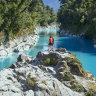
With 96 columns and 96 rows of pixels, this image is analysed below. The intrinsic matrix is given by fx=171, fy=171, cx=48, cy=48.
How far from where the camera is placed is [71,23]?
206 ft

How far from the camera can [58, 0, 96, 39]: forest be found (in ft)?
161

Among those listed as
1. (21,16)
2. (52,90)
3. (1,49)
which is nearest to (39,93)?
(52,90)

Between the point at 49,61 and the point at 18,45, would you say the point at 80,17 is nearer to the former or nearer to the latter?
the point at 18,45

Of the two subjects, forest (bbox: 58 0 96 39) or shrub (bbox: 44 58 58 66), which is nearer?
shrub (bbox: 44 58 58 66)

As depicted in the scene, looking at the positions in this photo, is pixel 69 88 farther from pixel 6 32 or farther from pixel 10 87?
pixel 6 32

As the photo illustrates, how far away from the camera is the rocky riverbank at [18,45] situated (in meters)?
28.8

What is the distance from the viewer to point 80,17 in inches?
2211

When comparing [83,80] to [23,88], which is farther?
[83,80]

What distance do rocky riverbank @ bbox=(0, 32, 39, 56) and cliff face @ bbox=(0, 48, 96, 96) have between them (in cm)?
1774

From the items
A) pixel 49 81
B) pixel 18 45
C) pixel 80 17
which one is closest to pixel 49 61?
pixel 49 81

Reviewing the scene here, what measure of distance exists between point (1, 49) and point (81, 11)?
34.7 m

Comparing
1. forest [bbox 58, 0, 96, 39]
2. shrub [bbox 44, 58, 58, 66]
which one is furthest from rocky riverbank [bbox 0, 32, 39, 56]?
forest [bbox 58, 0, 96, 39]

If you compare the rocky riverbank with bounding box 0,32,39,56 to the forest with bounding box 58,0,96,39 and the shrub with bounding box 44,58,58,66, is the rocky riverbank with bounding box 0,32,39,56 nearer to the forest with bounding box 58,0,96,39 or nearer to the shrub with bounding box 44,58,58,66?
the shrub with bounding box 44,58,58,66

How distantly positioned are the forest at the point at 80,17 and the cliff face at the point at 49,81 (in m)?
36.1
